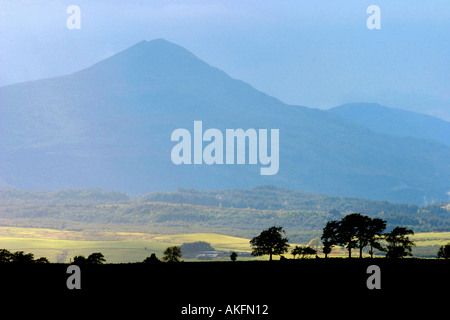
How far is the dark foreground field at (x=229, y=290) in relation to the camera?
7575 cm

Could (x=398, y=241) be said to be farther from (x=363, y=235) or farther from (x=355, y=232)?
(x=355, y=232)

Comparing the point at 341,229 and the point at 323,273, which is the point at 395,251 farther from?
the point at 323,273

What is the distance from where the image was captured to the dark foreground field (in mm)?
75750

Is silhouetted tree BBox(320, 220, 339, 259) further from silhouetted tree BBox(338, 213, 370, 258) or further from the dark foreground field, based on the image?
the dark foreground field

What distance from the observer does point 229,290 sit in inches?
3546

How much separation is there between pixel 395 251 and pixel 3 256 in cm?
9581

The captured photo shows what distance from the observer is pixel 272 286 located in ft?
306

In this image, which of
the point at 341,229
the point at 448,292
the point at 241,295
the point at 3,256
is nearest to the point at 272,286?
the point at 241,295

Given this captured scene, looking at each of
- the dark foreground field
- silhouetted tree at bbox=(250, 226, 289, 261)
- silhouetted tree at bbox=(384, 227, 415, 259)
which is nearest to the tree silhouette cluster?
silhouetted tree at bbox=(384, 227, 415, 259)

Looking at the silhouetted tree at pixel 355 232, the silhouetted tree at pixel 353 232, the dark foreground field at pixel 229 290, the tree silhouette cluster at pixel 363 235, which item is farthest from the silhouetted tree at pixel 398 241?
the dark foreground field at pixel 229 290

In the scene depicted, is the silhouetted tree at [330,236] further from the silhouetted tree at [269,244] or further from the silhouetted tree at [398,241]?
the silhouetted tree at [398,241]
